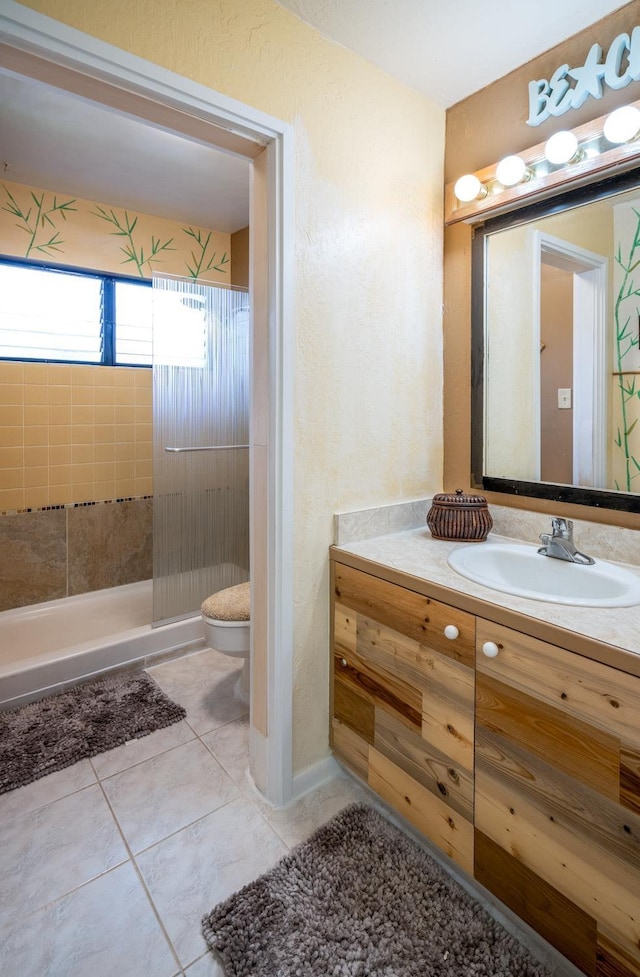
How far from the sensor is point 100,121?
80.7 inches

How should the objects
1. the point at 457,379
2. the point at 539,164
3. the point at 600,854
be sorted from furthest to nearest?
the point at 457,379 < the point at 539,164 < the point at 600,854

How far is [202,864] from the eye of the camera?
4.48ft

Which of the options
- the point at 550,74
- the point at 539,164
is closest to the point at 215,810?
the point at 539,164

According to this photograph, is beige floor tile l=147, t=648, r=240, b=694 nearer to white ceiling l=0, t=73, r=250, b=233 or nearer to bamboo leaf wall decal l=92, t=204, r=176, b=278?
white ceiling l=0, t=73, r=250, b=233

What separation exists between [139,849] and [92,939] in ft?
0.82

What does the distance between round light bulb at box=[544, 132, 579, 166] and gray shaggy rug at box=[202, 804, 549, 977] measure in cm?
206

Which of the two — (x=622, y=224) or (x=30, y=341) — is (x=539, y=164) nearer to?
(x=622, y=224)

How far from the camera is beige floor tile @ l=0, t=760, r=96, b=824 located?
1583mm

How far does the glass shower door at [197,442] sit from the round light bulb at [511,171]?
156 centimetres

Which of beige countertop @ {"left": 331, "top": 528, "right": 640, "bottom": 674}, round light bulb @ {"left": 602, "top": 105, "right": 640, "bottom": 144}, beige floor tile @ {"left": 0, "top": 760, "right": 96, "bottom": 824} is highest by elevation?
round light bulb @ {"left": 602, "top": 105, "right": 640, "bottom": 144}

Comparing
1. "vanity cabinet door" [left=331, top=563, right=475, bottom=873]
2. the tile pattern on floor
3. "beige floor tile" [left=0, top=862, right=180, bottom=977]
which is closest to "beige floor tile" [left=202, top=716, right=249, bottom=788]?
the tile pattern on floor

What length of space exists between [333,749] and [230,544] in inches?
57.1

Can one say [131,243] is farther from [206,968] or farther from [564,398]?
[206,968]

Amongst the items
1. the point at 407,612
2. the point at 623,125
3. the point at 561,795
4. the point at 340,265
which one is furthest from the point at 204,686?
the point at 623,125
